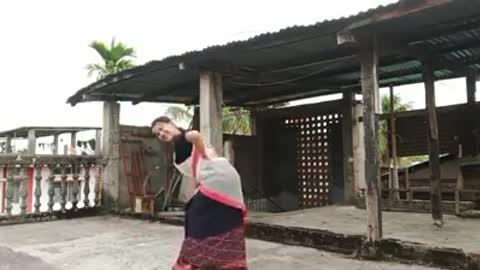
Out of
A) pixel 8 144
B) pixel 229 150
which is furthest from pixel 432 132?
pixel 8 144

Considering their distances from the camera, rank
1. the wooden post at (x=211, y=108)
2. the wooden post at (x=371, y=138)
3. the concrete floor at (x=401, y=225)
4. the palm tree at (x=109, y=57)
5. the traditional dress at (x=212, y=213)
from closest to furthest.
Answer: the traditional dress at (x=212, y=213) → the wooden post at (x=371, y=138) → the concrete floor at (x=401, y=225) → the wooden post at (x=211, y=108) → the palm tree at (x=109, y=57)

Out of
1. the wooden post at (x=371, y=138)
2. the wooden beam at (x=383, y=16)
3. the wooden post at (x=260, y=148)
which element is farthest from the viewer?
the wooden post at (x=260, y=148)

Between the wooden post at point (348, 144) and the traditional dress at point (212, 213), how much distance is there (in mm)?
6583

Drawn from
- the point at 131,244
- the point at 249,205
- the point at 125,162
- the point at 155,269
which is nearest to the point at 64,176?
the point at 125,162

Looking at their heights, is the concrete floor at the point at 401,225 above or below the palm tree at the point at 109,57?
below

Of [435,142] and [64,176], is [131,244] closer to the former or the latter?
[64,176]

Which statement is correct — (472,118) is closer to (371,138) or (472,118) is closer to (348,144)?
(348,144)

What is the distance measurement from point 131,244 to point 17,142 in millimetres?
9474

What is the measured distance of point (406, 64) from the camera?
23.3ft

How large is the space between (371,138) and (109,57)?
13.9 m

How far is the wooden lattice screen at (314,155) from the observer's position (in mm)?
9680

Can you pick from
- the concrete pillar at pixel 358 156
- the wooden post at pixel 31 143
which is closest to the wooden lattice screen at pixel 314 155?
the concrete pillar at pixel 358 156

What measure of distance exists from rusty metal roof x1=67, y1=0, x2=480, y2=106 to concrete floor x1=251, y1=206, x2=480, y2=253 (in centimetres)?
216

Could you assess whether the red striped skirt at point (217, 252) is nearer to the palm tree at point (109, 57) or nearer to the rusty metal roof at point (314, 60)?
the rusty metal roof at point (314, 60)
